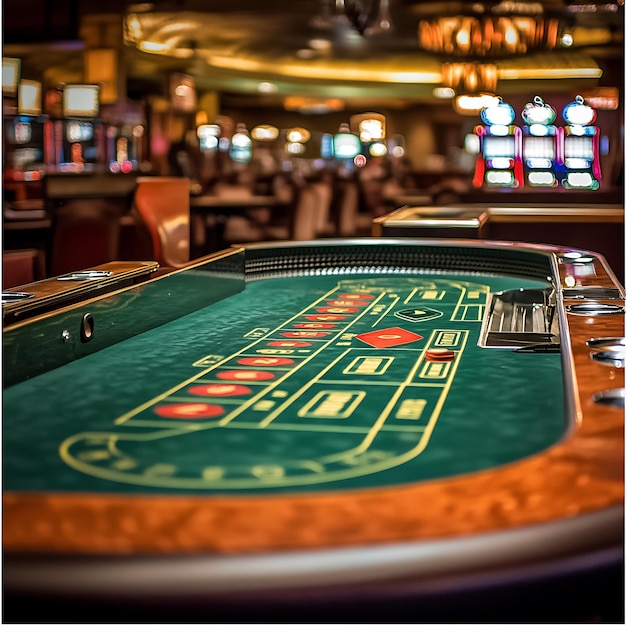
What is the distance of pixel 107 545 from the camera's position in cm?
73

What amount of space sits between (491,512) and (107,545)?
0.34 metres

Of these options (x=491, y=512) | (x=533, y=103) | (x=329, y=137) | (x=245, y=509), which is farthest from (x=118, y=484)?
(x=329, y=137)

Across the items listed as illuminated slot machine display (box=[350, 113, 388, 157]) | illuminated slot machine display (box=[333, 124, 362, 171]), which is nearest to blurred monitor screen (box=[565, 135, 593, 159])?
illuminated slot machine display (box=[350, 113, 388, 157])

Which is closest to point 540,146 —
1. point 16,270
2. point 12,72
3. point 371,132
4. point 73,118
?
point 73,118

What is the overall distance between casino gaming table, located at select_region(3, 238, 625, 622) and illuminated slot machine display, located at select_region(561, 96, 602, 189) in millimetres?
7641

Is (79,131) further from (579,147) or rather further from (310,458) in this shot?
(310,458)

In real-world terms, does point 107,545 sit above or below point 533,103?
below

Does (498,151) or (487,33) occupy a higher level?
(487,33)

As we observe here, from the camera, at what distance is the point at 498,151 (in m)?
9.79

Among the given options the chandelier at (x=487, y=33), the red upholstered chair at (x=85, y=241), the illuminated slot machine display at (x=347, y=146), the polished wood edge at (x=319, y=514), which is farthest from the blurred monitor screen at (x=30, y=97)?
the illuminated slot machine display at (x=347, y=146)

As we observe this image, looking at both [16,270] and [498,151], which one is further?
[498,151]

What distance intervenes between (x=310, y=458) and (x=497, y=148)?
30.1ft

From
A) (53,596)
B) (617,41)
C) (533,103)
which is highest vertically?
(617,41)

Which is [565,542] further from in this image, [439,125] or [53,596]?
[439,125]
